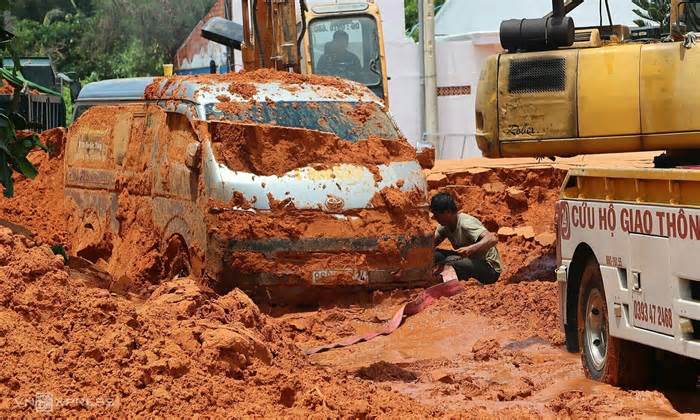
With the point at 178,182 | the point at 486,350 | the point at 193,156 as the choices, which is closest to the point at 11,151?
the point at 193,156

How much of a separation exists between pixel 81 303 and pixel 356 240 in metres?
4.38

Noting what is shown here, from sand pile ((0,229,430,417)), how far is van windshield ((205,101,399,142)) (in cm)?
388

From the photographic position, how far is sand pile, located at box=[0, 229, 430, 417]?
7148 millimetres

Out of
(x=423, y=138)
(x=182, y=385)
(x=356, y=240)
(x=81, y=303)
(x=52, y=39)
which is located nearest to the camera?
(x=182, y=385)

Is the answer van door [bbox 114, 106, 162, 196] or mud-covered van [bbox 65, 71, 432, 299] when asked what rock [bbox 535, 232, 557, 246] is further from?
van door [bbox 114, 106, 162, 196]

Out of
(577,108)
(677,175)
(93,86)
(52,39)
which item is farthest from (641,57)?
(52,39)

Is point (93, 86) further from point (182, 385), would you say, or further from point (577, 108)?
point (182, 385)

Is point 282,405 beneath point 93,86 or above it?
beneath

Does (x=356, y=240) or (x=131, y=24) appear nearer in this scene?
(x=356, y=240)

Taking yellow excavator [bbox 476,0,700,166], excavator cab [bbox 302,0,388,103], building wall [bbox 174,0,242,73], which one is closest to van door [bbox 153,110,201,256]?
yellow excavator [bbox 476,0,700,166]

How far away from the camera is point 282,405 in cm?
751

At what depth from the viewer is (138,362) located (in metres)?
7.54

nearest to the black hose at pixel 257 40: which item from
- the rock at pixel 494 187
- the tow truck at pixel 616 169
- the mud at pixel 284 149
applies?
the mud at pixel 284 149

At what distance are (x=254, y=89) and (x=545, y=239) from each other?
5099 millimetres
